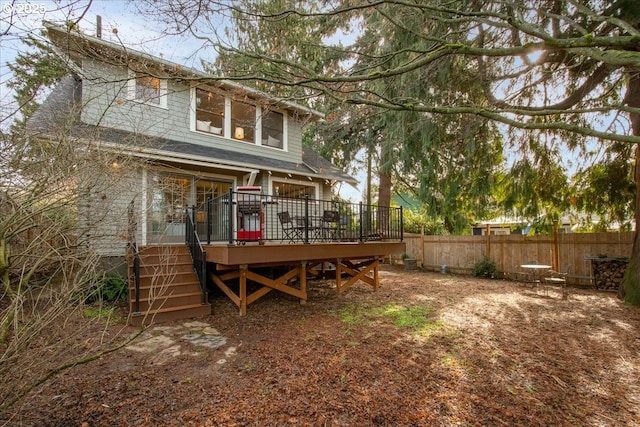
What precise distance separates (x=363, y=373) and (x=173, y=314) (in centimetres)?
365

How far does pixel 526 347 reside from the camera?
4.21m

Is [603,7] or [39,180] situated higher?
[603,7]

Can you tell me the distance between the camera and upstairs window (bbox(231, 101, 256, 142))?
31.1ft

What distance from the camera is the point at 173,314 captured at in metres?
5.32

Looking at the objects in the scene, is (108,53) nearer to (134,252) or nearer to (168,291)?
(134,252)

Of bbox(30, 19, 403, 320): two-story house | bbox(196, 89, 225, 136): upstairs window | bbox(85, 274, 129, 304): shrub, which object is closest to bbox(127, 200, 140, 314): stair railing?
bbox(30, 19, 403, 320): two-story house

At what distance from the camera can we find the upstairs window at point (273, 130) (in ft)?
33.5

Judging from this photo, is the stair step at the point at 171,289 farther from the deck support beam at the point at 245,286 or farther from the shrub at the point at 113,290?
the shrub at the point at 113,290

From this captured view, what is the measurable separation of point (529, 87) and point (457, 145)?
2011mm

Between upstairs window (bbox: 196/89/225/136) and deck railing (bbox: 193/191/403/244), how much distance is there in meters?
2.58

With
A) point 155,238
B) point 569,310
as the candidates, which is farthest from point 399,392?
point 155,238

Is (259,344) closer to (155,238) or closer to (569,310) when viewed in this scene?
(155,238)

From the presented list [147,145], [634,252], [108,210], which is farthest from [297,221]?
[634,252]

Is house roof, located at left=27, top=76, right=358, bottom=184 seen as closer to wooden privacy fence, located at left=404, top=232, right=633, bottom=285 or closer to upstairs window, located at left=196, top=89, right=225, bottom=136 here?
upstairs window, located at left=196, top=89, right=225, bottom=136
